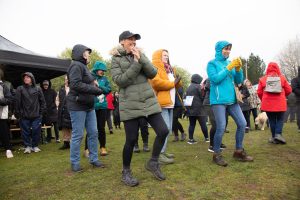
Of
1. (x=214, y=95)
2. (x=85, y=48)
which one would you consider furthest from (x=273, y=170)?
(x=85, y=48)

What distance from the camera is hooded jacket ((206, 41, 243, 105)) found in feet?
15.7

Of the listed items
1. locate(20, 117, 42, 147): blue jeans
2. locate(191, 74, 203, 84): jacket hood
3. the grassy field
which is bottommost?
the grassy field

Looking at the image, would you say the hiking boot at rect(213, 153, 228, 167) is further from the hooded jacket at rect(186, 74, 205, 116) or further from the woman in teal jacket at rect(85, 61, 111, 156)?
the hooded jacket at rect(186, 74, 205, 116)

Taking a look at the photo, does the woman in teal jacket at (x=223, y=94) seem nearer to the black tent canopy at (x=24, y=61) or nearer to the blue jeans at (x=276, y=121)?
the blue jeans at (x=276, y=121)

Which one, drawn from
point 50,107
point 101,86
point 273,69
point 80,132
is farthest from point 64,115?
point 273,69

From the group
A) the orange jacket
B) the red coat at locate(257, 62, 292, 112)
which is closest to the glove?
the orange jacket

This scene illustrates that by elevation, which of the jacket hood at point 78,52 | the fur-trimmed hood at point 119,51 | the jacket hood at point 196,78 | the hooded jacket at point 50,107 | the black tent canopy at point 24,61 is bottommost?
the hooded jacket at point 50,107

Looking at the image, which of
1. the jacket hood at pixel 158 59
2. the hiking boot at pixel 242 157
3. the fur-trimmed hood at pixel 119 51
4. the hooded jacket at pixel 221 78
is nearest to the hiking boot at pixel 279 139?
the hiking boot at pixel 242 157

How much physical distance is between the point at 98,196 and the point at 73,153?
145cm

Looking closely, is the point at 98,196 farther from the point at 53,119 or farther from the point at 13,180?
the point at 53,119

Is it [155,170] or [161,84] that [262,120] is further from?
[155,170]

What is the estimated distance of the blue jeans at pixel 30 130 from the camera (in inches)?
290

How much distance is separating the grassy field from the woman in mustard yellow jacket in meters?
0.75

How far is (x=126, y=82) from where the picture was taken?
3863 millimetres
